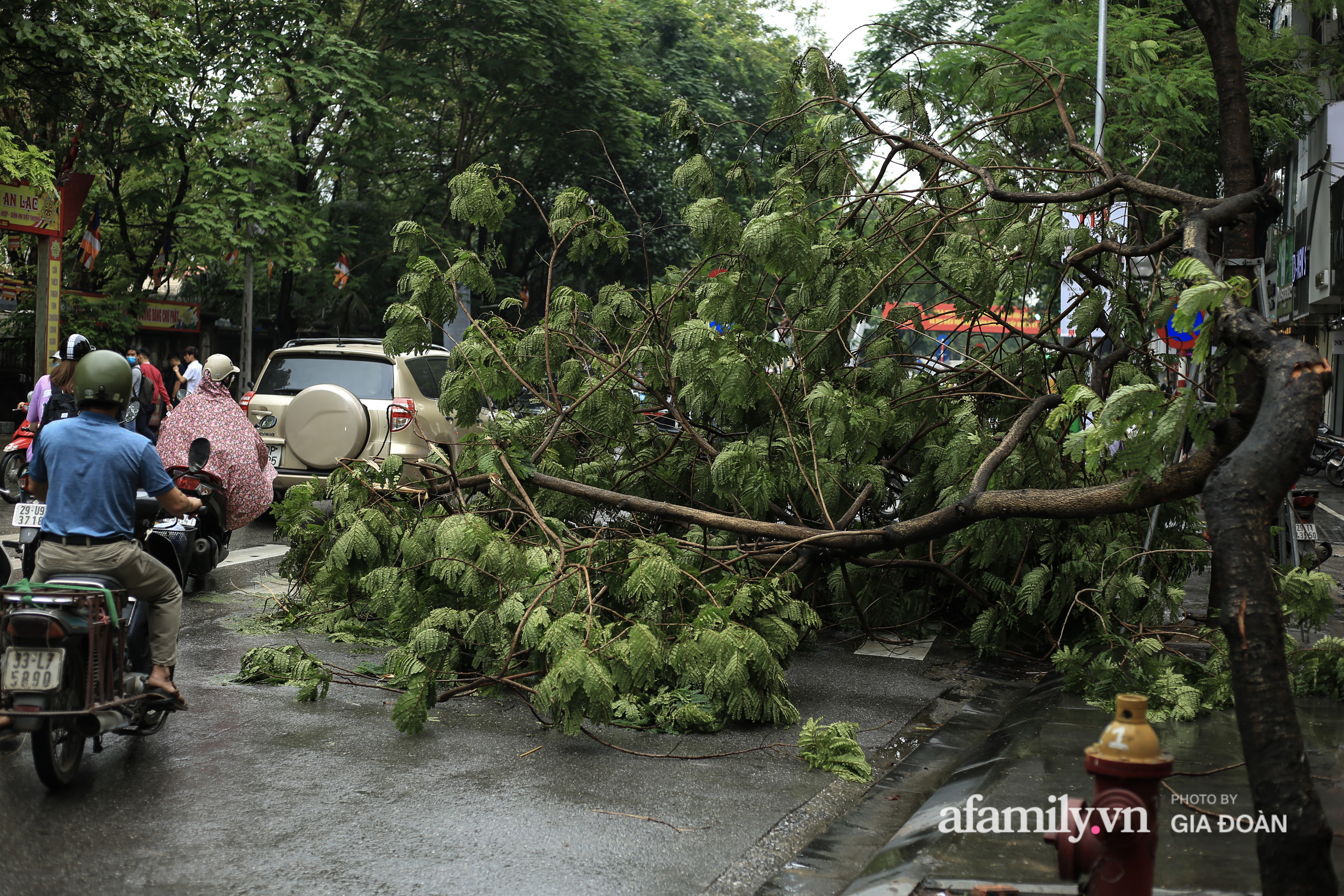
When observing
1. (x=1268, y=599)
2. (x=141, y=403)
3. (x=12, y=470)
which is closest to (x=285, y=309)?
(x=141, y=403)

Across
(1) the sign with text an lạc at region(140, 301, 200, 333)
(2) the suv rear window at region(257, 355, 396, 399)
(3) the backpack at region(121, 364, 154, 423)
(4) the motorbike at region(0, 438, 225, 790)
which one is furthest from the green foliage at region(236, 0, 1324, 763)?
(1) the sign with text an lạc at region(140, 301, 200, 333)

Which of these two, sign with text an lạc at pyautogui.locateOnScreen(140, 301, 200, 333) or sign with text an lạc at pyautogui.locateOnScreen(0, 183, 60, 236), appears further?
sign with text an lạc at pyautogui.locateOnScreen(140, 301, 200, 333)

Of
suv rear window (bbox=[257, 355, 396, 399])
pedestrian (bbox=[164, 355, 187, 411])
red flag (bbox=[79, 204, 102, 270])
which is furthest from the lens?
red flag (bbox=[79, 204, 102, 270])

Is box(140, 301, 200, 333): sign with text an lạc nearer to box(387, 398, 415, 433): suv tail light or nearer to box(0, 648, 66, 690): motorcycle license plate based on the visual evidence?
box(387, 398, 415, 433): suv tail light

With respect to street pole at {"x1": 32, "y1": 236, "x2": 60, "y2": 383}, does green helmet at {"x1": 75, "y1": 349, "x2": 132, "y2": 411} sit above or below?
below

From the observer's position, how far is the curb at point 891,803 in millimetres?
4145

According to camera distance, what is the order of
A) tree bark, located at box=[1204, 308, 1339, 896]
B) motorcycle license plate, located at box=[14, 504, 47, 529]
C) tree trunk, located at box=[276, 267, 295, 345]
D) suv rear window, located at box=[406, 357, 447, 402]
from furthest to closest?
1. tree trunk, located at box=[276, 267, 295, 345]
2. suv rear window, located at box=[406, 357, 447, 402]
3. motorcycle license plate, located at box=[14, 504, 47, 529]
4. tree bark, located at box=[1204, 308, 1339, 896]

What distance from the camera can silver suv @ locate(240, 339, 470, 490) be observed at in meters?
11.7

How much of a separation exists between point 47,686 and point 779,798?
2.98 metres

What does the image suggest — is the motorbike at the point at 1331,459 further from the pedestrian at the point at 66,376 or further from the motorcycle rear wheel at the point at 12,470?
the motorcycle rear wheel at the point at 12,470

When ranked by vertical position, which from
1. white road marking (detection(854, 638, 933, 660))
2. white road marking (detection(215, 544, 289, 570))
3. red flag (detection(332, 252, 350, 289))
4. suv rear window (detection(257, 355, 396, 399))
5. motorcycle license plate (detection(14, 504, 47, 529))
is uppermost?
red flag (detection(332, 252, 350, 289))

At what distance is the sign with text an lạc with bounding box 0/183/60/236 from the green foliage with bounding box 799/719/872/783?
1803 cm

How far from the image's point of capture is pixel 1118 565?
6961mm

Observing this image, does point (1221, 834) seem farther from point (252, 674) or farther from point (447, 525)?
point (252, 674)
